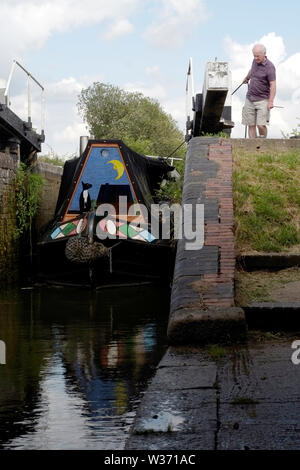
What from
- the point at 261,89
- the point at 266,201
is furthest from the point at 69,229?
the point at 266,201

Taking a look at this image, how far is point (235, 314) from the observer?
539 centimetres

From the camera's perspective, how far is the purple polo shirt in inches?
455

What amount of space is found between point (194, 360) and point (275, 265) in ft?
7.96

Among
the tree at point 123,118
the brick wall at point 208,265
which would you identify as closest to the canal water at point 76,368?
the brick wall at point 208,265

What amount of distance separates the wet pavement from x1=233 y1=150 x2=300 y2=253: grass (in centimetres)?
234

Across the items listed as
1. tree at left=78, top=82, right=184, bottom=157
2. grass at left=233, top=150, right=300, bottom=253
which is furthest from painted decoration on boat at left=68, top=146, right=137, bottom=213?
tree at left=78, top=82, right=184, bottom=157

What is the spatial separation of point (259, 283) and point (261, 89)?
558 centimetres

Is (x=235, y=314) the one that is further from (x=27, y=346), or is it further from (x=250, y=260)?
(x=27, y=346)

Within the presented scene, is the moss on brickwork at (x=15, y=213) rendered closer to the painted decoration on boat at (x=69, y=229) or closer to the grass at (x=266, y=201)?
the painted decoration on boat at (x=69, y=229)

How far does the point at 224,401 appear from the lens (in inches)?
159

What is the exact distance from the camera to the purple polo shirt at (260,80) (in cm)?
1155

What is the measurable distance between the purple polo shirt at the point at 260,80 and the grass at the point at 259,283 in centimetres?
504

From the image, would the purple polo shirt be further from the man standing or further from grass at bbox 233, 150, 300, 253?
grass at bbox 233, 150, 300, 253

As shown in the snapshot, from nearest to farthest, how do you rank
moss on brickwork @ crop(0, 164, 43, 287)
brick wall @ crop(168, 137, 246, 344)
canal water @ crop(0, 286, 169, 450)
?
canal water @ crop(0, 286, 169, 450), brick wall @ crop(168, 137, 246, 344), moss on brickwork @ crop(0, 164, 43, 287)
